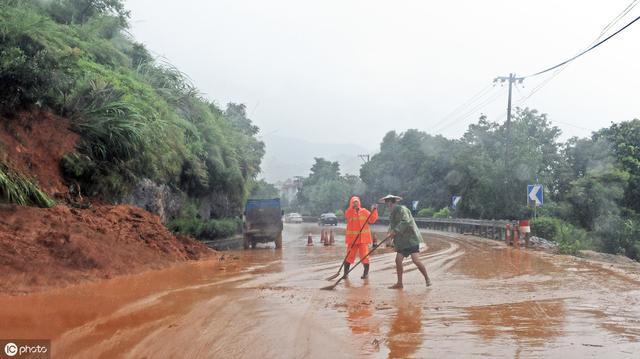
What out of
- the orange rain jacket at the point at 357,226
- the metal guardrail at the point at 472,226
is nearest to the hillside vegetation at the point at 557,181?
the metal guardrail at the point at 472,226

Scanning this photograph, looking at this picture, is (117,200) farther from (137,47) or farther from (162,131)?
(137,47)

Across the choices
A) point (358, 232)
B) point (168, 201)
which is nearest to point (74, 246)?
point (358, 232)

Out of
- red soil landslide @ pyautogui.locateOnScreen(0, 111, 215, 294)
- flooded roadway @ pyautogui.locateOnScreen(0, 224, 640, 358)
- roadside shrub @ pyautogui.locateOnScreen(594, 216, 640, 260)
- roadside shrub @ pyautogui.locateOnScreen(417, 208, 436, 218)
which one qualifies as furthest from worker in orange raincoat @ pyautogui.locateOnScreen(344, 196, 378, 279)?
roadside shrub @ pyautogui.locateOnScreen(417, 208, 436, 218)

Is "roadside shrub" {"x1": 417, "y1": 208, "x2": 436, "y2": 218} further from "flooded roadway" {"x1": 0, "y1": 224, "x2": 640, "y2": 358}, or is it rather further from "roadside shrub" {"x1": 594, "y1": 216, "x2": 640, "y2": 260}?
"flooded roadway" {"x1": 0, "y1": 224, "x2": 640, "y2": 358}

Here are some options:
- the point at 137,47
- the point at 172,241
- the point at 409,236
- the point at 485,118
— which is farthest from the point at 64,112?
the point at 485,118

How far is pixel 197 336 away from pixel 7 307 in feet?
8.06

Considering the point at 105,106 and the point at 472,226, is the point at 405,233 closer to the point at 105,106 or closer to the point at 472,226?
the point at 105,106

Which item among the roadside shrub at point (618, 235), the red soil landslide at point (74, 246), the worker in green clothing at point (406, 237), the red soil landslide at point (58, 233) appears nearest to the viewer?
the red soil landslide at point (74, 246)

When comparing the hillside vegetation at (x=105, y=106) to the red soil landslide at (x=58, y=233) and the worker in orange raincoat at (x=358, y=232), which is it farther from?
the worker in orange raincoat at (x=358, y=232)

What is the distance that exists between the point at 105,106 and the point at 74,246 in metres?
4.85

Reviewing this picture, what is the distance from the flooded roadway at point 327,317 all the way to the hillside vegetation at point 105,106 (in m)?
3.77

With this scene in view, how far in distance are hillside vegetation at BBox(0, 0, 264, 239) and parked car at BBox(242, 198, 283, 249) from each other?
1406 mm

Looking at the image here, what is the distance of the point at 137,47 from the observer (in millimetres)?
24625

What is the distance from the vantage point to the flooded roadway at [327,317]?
203 inches
